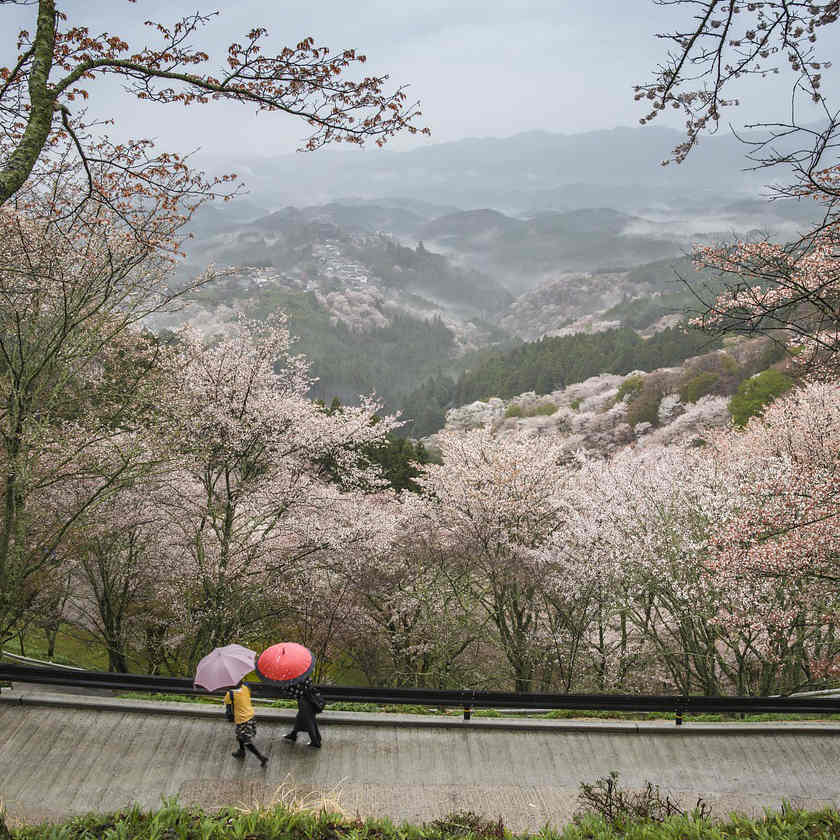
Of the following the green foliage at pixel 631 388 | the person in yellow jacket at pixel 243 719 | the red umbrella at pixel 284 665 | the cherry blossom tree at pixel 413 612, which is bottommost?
the cherry blossom tree at pixel 413 612

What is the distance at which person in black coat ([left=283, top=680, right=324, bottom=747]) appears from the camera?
7246mm

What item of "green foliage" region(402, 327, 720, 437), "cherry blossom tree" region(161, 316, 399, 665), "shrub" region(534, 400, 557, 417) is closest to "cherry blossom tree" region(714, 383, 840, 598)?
"cherry blossom tree" region(161, 316, 399, 665)

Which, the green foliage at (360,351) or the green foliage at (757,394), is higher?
the green foliage at (360,351)

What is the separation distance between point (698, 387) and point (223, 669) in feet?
166

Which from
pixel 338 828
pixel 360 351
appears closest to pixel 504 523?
pixel 338 828

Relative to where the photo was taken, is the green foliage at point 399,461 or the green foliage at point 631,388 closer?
the green foliage at point 399,461

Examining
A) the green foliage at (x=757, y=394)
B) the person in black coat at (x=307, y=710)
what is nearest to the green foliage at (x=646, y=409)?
the green foliage at (x=757, y=394)

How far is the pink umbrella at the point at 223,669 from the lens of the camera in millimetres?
6975

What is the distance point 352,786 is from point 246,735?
1.49 m

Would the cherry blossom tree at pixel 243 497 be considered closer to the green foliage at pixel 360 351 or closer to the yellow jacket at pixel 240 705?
the yellow jacket at pixel 240 705

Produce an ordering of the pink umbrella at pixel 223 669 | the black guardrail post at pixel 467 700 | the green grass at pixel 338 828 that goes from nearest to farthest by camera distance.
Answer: the green grass at pixel 338 828
the pink umbrella at pixel 223 669
the black guardrail post at pixel 467 700

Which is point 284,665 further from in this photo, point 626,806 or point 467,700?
point 626,806

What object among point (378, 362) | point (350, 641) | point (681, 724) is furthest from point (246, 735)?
point (378, 362)

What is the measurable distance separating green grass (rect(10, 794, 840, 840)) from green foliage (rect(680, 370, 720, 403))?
1887 inches
